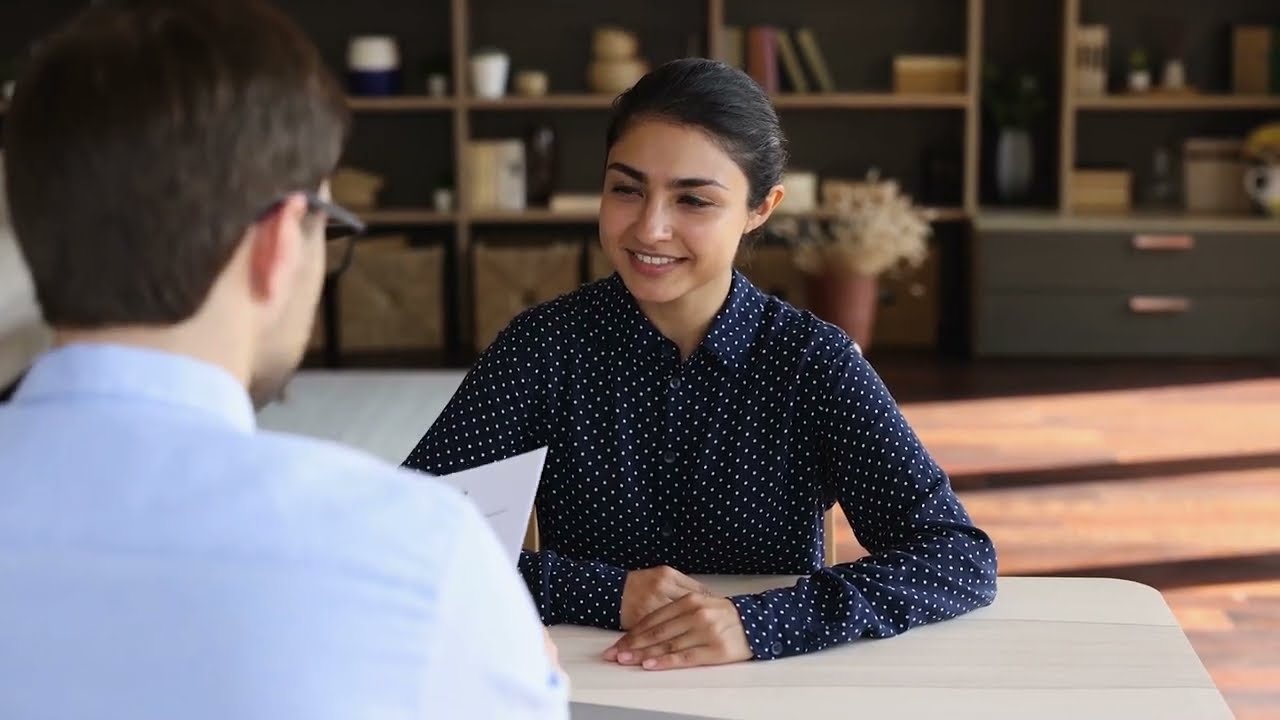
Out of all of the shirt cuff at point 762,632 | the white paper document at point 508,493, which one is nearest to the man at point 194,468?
the white paper document at point 508,493

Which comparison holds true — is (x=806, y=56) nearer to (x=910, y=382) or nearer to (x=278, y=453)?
(x=910, y=382)

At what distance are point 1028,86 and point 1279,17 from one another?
36.9 inches

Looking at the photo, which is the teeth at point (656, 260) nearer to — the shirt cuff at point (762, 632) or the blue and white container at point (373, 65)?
the shirt cuff at point (762, 632)

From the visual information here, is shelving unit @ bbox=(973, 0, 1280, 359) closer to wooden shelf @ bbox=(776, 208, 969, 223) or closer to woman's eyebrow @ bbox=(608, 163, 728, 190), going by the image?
wooden shelf @ bbox=(776, 208, 969, 223)

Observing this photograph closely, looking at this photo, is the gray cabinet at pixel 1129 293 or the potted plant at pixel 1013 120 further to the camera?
the potted plant at pixel 1013 120

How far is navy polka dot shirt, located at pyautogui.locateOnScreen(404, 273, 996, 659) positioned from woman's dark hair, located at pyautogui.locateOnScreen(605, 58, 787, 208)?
16 centimetres

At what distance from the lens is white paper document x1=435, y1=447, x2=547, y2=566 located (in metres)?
1.42

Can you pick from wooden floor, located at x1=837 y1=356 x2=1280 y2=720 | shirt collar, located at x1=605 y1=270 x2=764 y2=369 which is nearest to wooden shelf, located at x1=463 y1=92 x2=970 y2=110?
wooden floor, located at x1=837 y1=356 x2=1280 y2=720

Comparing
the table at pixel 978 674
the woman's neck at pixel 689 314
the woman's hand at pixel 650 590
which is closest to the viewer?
the table at pixel 978 674

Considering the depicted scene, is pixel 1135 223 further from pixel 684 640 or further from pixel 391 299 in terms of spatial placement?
pixel 684 640

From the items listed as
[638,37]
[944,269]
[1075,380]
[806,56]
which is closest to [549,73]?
[638,37]

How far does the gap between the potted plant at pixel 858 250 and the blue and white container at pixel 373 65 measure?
1.44 meters

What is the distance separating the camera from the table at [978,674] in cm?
138

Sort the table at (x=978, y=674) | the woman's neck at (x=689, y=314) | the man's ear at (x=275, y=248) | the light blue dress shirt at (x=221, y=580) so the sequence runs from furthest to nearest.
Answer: the woman's neck at (x=689, y=314) → the table at (x=978, y=674) → the man's ear at (x=275, y=248) → the light blue dress shirt at (x=221, y=580)
